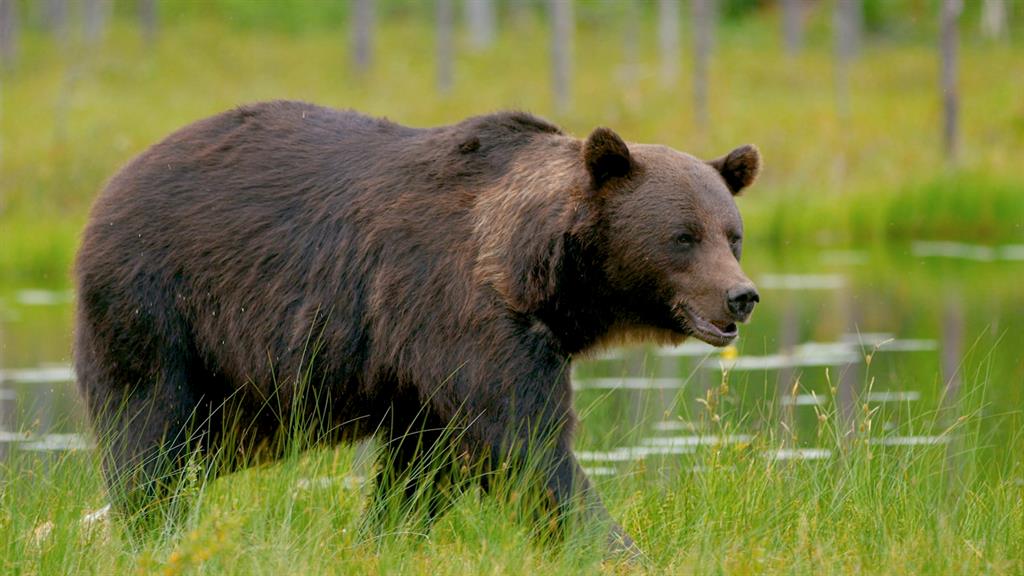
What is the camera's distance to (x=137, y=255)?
601cm

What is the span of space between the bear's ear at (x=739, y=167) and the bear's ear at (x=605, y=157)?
530 millimetres

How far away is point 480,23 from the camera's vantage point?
2023 inches

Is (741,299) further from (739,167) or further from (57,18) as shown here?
(57,18)

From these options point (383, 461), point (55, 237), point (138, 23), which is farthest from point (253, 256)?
point (138, 23)

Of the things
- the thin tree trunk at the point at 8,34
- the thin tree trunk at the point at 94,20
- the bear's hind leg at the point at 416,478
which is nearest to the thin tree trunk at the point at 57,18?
the thin tree trunk at the point at 94,20

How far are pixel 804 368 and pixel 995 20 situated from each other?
141ft

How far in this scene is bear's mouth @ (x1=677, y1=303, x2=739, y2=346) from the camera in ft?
17.7

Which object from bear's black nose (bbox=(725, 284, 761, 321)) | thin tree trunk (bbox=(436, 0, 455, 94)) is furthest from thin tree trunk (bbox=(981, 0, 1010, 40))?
bear's black nose (bbox=(725, 284, 761, 321))

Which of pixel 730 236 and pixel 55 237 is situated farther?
pixel 55 237

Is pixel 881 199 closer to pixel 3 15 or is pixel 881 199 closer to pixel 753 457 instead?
pixel 753 457

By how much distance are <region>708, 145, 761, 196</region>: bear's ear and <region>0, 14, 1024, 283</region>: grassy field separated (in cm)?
1330

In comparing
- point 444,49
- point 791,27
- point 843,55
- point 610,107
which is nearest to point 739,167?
point 610,107

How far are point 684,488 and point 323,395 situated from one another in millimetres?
1399

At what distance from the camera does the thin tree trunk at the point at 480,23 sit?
50781 millimetres
